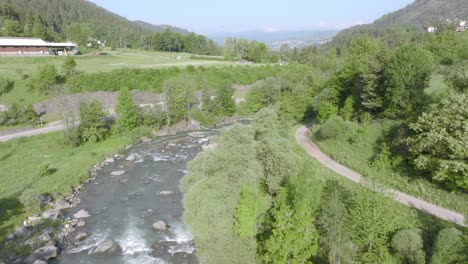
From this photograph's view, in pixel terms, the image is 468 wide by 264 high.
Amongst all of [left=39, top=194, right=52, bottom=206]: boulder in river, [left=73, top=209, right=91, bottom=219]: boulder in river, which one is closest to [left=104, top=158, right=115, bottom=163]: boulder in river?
[left=39, top=194, right=52, bottom=206]: boulder in river

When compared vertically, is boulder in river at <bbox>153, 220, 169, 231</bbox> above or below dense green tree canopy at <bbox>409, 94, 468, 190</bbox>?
below

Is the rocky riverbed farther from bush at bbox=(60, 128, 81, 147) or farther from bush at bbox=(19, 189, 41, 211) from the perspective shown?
bush at bbox=(60, 128, 81, 147)

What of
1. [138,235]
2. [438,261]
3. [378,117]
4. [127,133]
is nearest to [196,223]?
[138,235]

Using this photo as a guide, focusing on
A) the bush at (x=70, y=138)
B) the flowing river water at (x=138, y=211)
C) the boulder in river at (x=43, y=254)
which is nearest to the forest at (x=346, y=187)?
the flowing river water at (x=138, y=211)

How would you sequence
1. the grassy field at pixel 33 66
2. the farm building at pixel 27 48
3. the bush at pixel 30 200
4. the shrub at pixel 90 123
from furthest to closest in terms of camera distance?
the farm building at pixel 27 48 < the grassy field at pixel 33 66 < the shrub at pixel 90 123 < the bush at pixel 30 200

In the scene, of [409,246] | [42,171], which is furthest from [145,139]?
[409,246]

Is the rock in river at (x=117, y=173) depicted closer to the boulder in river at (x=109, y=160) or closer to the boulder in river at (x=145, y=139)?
the boulder in river at (x=109, y=160)
